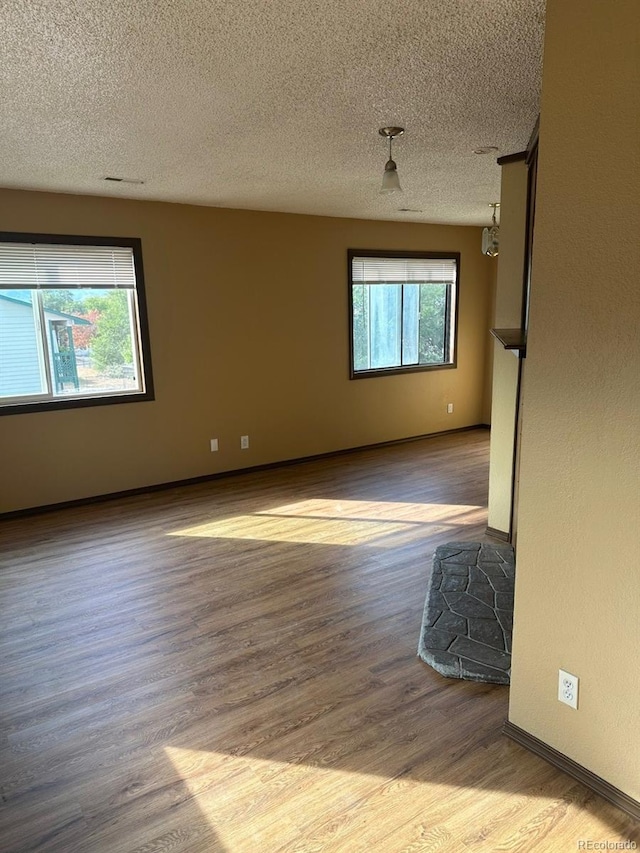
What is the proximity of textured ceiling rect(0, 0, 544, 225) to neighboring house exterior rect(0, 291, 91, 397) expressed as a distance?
3.30 feet

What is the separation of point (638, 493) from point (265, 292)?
177 inches

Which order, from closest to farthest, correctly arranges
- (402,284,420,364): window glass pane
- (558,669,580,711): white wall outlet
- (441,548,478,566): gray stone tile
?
(558,669,580,711): white wall outlet, (441,548,478,566): gray stone tile, (402,284,420,364): window glass pane

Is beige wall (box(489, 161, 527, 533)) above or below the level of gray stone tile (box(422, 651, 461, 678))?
above

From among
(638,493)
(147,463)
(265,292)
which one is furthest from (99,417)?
(638,493)

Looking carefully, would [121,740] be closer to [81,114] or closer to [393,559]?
[393,559]

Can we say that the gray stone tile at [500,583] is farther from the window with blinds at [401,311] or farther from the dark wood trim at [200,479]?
the window with blinds at [401,311]

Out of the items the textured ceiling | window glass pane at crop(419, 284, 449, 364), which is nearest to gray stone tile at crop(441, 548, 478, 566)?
the textured ceiling

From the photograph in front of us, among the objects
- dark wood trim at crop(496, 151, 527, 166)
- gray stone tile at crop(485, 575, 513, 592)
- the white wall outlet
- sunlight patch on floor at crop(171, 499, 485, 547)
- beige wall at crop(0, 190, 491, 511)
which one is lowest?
sunlight patch on floor at crop(171, 499, 485, 547)

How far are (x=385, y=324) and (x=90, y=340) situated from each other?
10.9 ft

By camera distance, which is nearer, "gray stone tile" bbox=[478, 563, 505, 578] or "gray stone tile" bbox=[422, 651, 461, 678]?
"gray stone tile" bbox=[422, 651, 461, 678]

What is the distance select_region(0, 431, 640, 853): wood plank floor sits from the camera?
1784 millimetres

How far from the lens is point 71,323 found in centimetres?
471

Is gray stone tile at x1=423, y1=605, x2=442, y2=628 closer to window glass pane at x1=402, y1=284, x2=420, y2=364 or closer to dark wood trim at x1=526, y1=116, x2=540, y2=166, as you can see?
dark wood trim at x1=526, y1=116, x2=540, y2=166

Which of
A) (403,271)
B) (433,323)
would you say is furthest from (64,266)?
(433,323)
